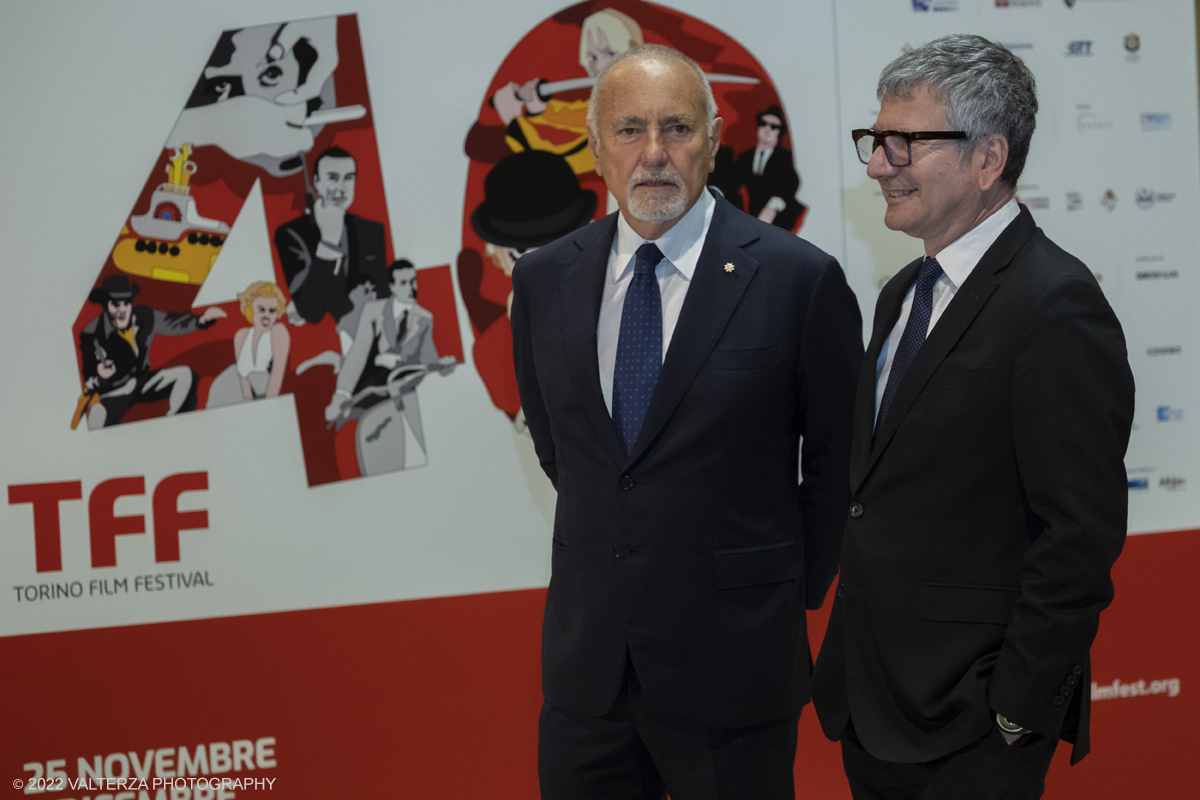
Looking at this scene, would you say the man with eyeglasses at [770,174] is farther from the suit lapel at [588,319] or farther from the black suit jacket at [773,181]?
the suit lapel at [588,319]

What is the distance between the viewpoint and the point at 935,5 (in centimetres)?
290

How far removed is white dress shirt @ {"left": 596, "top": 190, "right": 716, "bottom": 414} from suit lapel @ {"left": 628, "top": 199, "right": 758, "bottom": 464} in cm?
3

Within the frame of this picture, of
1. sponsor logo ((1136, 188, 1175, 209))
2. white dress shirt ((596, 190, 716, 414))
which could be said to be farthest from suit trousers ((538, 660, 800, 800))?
sponsor logo ((1136, 188, 1175, 209))

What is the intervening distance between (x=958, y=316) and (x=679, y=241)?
58 centimetres

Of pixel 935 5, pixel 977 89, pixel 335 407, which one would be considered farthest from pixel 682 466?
pixel 935 5

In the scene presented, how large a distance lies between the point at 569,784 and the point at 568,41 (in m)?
2.06

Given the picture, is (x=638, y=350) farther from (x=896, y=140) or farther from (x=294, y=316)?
(x=294, y=316)

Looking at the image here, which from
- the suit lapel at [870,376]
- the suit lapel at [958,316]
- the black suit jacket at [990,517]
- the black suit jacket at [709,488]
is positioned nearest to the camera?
the black suit jacket at [990,517]

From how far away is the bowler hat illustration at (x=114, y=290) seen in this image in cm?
266

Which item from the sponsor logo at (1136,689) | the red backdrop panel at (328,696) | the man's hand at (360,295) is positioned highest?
the man's hand at (360,295)

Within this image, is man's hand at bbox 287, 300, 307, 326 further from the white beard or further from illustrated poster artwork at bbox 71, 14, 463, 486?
the white beard

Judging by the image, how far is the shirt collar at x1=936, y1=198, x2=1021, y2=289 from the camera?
4.89 ft

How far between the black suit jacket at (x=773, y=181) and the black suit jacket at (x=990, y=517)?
4.67 ft

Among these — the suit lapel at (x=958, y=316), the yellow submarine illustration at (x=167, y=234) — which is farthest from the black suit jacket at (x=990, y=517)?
the yellow submarine illustration at (x=167, y=234)
